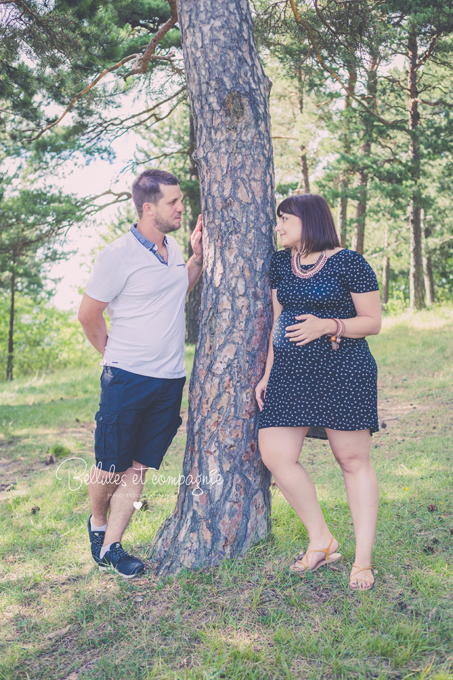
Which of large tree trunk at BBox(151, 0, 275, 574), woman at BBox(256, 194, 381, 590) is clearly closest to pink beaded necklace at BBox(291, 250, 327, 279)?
woman at BBox(256, 194, 381, 590)

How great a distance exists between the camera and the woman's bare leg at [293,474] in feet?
8.63

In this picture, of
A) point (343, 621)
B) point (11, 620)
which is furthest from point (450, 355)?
point (11, 620)

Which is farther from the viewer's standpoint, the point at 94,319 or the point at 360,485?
the point at 94,319

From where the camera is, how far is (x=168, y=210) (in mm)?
2953

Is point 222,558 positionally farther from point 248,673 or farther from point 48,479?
point 48,479

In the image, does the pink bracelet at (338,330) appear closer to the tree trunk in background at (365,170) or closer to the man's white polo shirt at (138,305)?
the man's white polo shirt at (138,305)

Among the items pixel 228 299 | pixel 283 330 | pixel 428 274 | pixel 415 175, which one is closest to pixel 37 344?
pixel 415 175

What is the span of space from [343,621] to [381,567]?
0.46 metres

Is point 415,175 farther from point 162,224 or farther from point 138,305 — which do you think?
point 138,305

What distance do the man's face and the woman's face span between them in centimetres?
59

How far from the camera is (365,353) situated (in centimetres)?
264

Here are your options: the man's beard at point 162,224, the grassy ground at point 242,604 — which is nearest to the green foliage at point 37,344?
the grassy ground at point 242,604

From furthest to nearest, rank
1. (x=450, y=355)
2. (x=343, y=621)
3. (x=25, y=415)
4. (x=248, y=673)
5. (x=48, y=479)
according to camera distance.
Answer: (x=450, y=355) < (x=25, y=415) < (x=48, y=479) < (x=343, y=621) < (x=248, y=673)

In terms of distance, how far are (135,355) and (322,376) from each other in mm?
991
